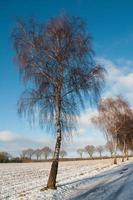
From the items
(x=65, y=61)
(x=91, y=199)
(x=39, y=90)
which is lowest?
(x=91, y=199)

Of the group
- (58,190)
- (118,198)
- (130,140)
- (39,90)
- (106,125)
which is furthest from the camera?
(130,140)

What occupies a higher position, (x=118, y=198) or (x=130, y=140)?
(x=130, y=140)

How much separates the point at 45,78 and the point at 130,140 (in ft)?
217

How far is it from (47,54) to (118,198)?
992cm

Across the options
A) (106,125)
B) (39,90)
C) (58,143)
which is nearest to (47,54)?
(39,90)

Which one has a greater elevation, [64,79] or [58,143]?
[64,79]

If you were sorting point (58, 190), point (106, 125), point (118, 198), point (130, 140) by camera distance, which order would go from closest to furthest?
point (118, 198)
point (58, 190)
point (106, 125)
point (130, 140)

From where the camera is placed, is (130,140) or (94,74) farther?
(130,140)

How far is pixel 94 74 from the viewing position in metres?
20.4

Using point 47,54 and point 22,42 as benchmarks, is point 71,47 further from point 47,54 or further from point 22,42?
point 22,42

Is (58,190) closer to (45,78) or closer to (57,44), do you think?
(45,78)

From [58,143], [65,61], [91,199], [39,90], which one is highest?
[65,61]

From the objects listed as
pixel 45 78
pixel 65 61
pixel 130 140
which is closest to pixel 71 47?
pixel 65 61

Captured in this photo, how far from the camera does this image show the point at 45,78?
20172 millimetres
